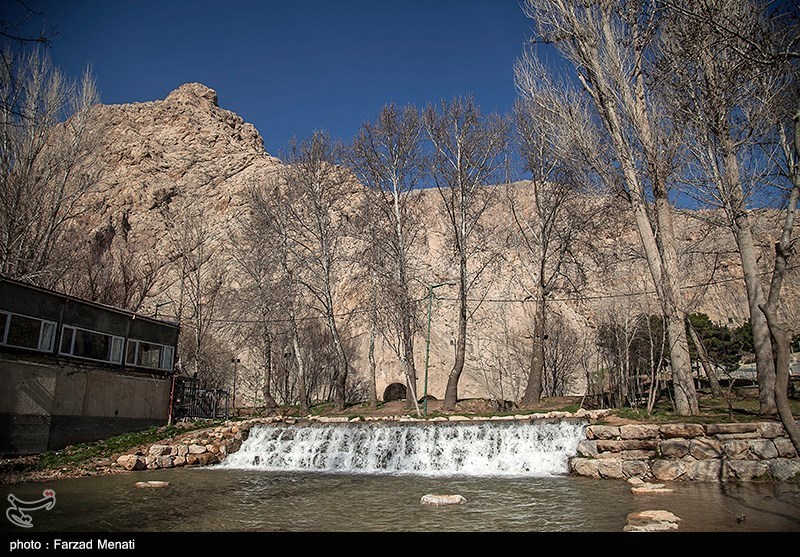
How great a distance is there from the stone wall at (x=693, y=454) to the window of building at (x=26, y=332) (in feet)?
50.6

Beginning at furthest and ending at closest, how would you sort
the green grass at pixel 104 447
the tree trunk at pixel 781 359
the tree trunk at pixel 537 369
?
the tree trunk at pixel 537 369 → the green grass at pixel 104 447 → the tree trunk at pixel 781 359

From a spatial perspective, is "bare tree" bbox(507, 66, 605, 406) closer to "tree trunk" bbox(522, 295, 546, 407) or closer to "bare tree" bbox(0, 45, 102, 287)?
"tree trunk" bbox(522, 295, 546, 407)

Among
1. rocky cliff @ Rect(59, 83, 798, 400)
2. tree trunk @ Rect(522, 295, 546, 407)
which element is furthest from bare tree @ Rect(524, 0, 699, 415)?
rocky cliff @ Rect(59, 83, 798, 400)

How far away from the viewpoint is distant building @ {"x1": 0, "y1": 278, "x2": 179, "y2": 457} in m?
13.9

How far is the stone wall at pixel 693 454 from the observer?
34.1 ft

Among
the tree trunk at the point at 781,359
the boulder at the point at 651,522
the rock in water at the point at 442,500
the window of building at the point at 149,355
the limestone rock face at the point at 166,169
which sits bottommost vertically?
the rock in water at the point at 442,500

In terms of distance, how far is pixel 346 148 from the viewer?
2653 cm

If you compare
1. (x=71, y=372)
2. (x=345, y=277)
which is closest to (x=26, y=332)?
(x=71, y=372)

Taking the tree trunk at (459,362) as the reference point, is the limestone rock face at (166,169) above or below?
above

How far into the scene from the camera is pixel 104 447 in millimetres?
15297

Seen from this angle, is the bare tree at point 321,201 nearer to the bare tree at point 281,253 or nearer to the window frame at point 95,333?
the bare tree at point 281,253

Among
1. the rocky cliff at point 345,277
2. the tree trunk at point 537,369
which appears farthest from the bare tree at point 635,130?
the rocky cliff at point 345,277

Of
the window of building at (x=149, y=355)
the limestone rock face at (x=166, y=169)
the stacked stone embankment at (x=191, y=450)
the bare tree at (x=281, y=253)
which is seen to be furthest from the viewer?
the limestone rock face at (x=166, y=169)
